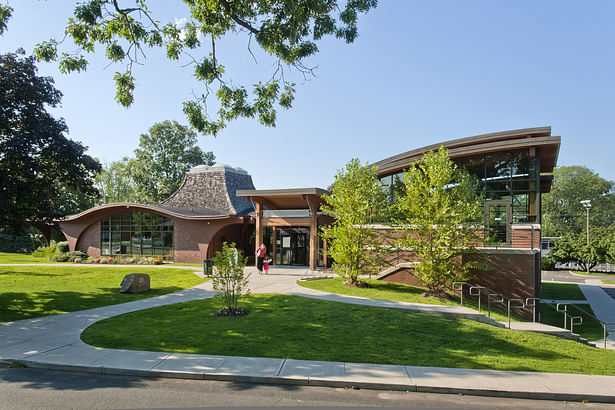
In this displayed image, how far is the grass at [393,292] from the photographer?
45.9 feet

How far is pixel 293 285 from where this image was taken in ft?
55.2

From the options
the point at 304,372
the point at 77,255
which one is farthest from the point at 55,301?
the point at 77,255

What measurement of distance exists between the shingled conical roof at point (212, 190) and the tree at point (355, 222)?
15.2m

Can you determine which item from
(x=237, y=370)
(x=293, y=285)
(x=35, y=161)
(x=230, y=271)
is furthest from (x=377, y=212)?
(x=35, y=161)

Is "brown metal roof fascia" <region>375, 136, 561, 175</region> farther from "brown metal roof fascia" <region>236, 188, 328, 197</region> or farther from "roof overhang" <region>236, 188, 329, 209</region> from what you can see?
"roof overhang" <region>236, 188, 329, 209</region>

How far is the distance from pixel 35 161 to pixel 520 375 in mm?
14240

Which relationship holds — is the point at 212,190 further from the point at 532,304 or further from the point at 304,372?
the point at 304,372

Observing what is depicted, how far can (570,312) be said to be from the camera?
18672 mm

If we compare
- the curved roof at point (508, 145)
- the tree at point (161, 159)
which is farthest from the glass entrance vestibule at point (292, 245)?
the tree at point (161, 159)

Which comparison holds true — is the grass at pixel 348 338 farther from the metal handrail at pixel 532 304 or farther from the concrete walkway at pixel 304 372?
the metal handrail at pixel 532 304

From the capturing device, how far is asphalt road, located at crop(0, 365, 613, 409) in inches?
222

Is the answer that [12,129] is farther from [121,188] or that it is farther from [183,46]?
[121,188]

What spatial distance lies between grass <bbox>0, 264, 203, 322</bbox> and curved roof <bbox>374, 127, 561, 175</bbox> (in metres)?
13.8

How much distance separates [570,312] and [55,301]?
23102mm
